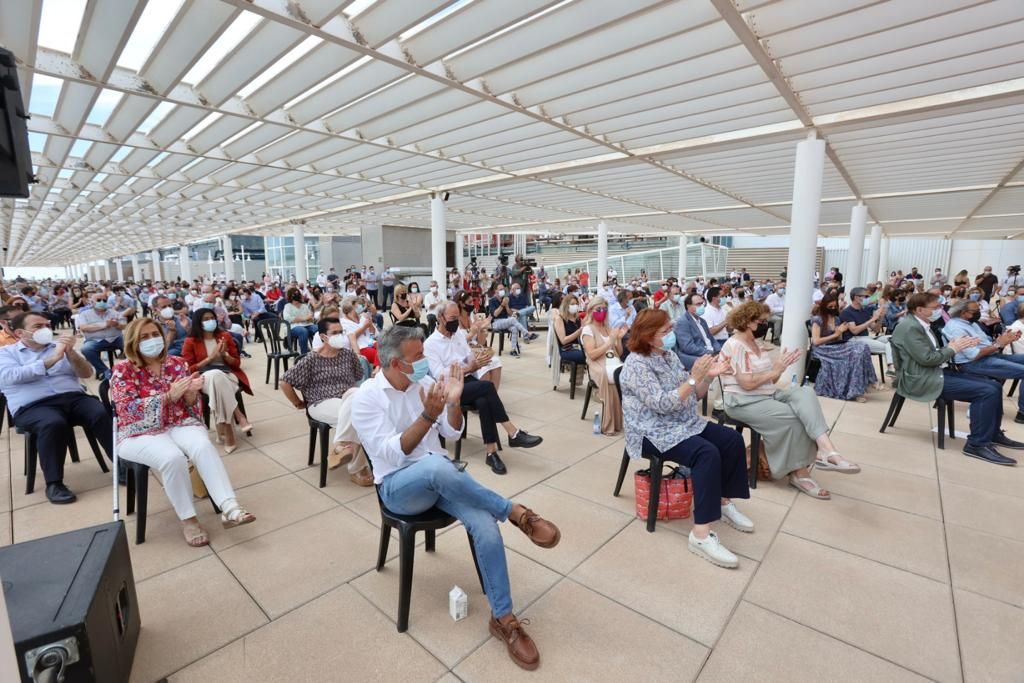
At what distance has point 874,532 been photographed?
9.80 ft

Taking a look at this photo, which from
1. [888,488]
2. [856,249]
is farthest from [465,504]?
[856,249]

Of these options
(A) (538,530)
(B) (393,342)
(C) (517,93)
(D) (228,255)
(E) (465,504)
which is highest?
(C) (517,93)

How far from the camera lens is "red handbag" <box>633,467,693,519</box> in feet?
10.1

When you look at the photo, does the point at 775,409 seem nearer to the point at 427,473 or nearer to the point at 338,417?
the point at 427,473

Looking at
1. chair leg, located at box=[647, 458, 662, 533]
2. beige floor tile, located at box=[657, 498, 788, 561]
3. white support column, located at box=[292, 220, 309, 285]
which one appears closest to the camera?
beige floor tile, located at box=[657, 498, 788, 561]

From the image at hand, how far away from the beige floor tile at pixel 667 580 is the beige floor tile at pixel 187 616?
1.66 metres

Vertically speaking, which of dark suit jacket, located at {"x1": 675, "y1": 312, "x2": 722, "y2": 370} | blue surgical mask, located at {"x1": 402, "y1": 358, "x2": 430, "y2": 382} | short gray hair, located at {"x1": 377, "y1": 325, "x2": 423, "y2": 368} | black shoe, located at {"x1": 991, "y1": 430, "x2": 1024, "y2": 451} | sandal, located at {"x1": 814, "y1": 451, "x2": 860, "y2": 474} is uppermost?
short gray hair, located at {"x1": 377, "y1": 325, "x2": 423, "y2": 368}

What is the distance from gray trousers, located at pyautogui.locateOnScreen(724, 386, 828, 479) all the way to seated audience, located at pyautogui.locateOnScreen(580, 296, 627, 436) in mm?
1371

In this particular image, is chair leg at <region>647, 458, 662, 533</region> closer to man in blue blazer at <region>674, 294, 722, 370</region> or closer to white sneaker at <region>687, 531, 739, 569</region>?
white sneaker at <region>687, 531, 739, 569</region>

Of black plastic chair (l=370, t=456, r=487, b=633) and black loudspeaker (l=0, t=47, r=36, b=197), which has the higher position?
black loudspeaker (l=0, t=47, r=36, b=197)

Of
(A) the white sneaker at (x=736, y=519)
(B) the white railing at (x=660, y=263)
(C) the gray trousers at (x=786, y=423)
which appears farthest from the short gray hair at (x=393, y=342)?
(B) the white railing at (x=660, y=263)

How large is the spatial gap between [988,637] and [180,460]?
4175mm

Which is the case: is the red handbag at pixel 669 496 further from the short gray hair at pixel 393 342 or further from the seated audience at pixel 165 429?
the seated audience at pixel 165 429

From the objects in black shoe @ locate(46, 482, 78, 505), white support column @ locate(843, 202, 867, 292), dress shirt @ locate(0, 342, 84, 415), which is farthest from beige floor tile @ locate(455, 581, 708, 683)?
white support column @ locate(843, 202, 867, 292)
